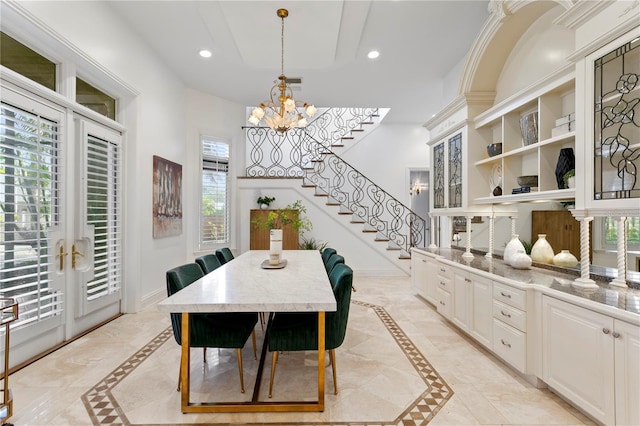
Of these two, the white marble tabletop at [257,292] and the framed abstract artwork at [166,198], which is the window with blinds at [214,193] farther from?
the white marble tabletop at [257,292]

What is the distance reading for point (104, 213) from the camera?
3.57 metres

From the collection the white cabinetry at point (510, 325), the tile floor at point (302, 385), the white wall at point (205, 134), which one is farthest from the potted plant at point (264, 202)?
the white cabinetry at point (510, 325)

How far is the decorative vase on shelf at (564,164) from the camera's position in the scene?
2427 mm

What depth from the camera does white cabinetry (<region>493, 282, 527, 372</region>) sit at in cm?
232

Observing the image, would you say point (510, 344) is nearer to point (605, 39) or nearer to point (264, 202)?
point (605, 39)

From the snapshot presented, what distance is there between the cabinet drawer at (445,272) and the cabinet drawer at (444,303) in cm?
18

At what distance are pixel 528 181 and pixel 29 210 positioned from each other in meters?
4.47

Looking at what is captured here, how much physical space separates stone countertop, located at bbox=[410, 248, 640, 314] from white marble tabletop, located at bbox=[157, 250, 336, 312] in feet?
5.28

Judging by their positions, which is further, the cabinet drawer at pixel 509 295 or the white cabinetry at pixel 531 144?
the white cabinetry at pixel 531 144

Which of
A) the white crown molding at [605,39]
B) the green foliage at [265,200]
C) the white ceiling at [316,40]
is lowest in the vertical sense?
the green foliage at [265,200]

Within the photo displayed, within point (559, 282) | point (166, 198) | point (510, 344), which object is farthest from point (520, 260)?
point (166, 198)

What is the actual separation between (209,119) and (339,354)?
Answer: 503 centimetres

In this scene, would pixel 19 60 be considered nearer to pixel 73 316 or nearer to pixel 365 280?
pixel 73 316

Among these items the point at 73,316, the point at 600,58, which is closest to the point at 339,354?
the point at 73,316
